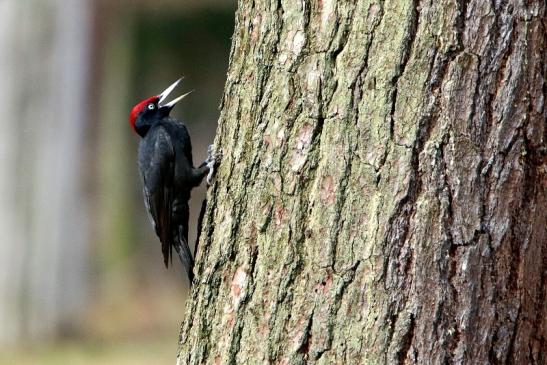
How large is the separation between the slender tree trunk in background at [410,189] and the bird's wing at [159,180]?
5.93 feet

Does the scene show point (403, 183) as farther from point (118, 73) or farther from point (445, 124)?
point (118, 73)

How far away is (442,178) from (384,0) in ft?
1.92

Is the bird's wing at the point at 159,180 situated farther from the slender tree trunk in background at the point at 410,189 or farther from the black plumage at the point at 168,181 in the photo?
the slender tree trunk in background at the point at 410,189

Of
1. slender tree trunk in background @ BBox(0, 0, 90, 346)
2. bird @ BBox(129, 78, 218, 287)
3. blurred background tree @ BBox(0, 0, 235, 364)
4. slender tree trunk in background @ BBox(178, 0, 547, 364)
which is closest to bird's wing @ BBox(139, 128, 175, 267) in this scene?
bird @ BBox(129, 78, 218, 287)

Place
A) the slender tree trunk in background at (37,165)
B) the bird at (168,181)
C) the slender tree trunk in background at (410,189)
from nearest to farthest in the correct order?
the slender tree trunk in background at (410,189) < the bird at (168,181) < the slender tree trunk in background at (37,165)

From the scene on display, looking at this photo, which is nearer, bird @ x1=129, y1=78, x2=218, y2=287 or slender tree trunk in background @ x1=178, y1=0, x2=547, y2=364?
slender tree trunk in background @ x1=178, y1=0, x2=547, y2=364

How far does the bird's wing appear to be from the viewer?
4.93m

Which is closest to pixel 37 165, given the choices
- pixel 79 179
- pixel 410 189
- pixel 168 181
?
pixel 79 179

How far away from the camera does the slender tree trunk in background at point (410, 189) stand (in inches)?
117

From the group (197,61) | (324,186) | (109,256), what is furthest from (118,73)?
(324,186)

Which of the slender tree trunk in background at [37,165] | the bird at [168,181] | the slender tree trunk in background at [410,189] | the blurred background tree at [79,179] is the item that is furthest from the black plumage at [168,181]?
the slender tree trunk in background at [37,165]

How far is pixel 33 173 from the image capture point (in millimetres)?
9445

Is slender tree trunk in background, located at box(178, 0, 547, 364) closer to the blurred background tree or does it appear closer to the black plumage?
the black plumage

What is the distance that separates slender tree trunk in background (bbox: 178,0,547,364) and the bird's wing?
5.93 feet
